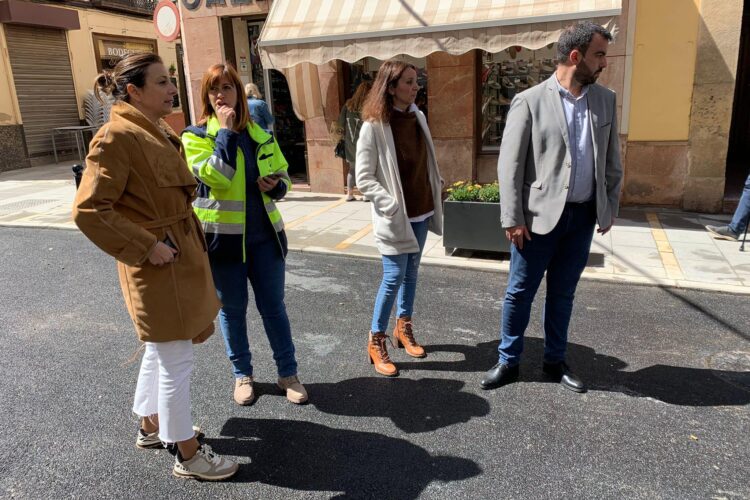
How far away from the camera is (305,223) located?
8.02 m

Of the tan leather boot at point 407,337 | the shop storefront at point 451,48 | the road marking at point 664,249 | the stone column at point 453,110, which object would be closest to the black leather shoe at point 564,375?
Result: the tan leather boot at point 407,337

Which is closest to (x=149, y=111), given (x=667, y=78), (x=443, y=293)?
(x=443, y=293)

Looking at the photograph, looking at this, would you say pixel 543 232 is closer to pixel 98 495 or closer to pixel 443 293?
pixel 443 293

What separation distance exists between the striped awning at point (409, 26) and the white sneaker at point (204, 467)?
5.79 metres

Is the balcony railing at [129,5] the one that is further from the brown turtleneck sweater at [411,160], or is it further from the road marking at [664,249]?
the brown turtleneck sweater at [411,160]

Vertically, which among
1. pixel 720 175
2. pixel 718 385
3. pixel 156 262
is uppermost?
pixel 156 262

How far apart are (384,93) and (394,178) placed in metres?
0.51

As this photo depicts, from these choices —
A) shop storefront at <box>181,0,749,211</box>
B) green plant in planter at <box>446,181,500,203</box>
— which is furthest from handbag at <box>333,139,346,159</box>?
green plant in planter at <box>446,181,500,203</box>

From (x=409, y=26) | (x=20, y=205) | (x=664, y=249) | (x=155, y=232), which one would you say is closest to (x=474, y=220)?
(x=664, y=249)

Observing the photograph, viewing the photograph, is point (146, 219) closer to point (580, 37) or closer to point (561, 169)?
point (561, 169)

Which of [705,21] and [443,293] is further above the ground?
[705,21]

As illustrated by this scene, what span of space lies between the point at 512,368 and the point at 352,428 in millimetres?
1090

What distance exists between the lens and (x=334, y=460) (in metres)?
2.77

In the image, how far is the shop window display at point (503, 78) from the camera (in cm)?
886
